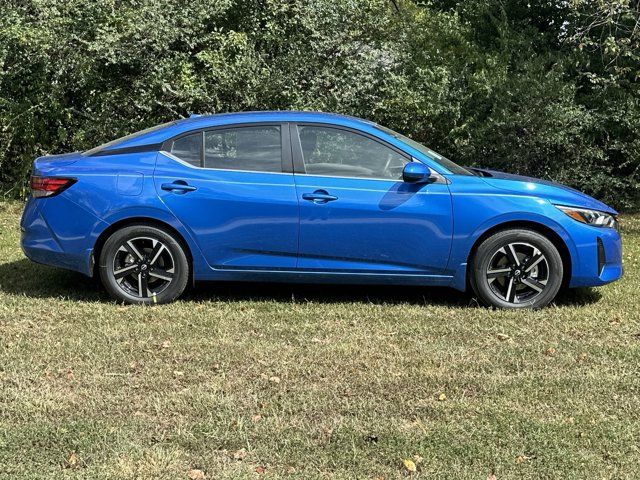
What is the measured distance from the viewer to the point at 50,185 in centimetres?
579

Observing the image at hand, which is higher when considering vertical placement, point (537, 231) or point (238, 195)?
point (238, 195)

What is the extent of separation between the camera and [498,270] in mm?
5734

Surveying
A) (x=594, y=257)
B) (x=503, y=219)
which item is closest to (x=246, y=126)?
(x=503, y=219)

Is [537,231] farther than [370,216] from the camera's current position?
Yes

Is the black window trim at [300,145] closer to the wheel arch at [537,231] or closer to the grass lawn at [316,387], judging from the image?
the wheel arch at [537,231]

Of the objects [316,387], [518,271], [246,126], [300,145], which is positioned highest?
[246,126]

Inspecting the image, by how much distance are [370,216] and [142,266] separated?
184 centimetres

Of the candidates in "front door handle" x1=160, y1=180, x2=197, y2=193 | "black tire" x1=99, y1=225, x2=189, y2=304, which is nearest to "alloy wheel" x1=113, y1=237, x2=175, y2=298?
"black tire" x1=99, y1=225, x2=189, y2=304

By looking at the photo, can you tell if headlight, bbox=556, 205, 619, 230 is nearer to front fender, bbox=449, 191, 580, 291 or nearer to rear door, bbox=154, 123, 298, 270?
front fender, bbox=449, 191, 580, 291

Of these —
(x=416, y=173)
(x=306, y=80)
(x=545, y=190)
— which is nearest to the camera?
(x=416, y=173)

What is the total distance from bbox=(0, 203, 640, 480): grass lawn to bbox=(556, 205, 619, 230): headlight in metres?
0.68

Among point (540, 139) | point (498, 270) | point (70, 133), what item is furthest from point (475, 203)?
point (70, 133)

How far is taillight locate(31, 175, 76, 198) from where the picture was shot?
5762 mm

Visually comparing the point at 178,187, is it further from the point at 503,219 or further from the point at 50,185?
the point at 503,219
